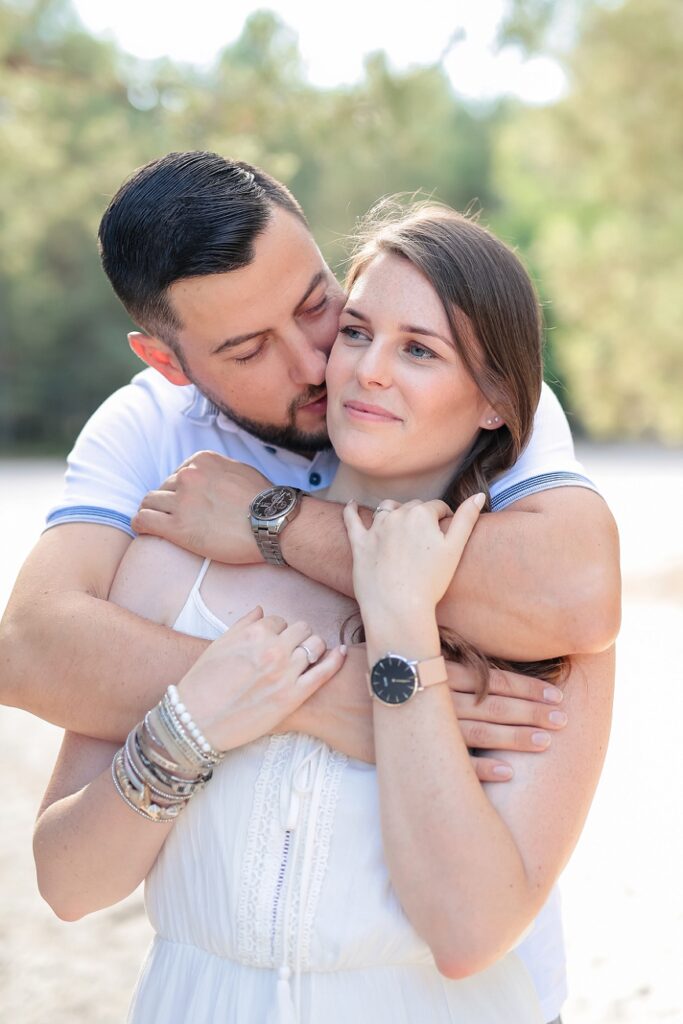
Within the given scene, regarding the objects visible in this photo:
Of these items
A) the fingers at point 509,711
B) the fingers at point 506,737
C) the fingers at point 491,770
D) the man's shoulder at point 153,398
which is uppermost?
the man's shoulder at point 153,398

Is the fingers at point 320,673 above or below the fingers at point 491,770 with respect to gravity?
above

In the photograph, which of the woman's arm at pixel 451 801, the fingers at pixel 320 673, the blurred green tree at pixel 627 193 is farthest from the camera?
the blurred green tree at pixel 627 193

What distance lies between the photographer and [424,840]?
1.93 m

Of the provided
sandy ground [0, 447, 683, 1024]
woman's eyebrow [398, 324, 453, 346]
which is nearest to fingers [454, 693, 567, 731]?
woman's eyebrow [398, 324, 453, 346]

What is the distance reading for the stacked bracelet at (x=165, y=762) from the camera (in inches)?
81.4

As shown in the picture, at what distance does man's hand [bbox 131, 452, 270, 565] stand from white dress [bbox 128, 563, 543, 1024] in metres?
0.46

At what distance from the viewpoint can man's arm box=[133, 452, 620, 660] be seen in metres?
2.12

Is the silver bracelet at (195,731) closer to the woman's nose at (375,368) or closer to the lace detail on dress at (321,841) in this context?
the lace detail on dress at (321,841)

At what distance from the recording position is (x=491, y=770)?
2.05 meters

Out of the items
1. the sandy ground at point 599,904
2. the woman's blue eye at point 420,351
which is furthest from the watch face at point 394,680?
the sandy ground at point 599,904

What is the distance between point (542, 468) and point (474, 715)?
605 millimetres

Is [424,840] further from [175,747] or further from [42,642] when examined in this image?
[42,642]

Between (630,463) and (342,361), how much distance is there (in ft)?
87.3

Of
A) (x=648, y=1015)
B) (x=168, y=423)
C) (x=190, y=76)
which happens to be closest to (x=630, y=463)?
(x=190, y=76)
